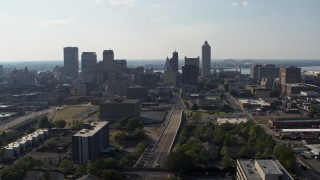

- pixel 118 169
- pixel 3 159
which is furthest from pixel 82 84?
pixel 118 169

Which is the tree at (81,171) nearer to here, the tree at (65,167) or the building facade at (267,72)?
the tree at (65,167)

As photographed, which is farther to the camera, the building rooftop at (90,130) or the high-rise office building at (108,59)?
the high-rise office building at (108,59)

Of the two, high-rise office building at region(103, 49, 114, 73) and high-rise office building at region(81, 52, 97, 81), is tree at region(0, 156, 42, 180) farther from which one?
high-rise office building at region(81, 52, 97, 81)

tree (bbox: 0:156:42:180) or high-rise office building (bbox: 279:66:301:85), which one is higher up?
high-rise office building (bbox: 279:66:301:85)

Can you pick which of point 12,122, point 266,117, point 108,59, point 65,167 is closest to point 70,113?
point 12,122

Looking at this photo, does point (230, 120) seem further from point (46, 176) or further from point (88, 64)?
point (88, 64)

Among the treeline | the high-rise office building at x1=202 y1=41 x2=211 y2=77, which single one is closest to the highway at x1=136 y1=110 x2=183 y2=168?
the treeline

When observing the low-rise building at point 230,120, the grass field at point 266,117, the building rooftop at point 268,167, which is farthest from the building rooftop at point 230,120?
the building rooftop at point 268,167

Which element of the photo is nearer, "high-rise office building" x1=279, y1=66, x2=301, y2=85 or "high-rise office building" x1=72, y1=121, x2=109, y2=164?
"high-rise office building" x1=72, y1=121, x2=109, y2=164
